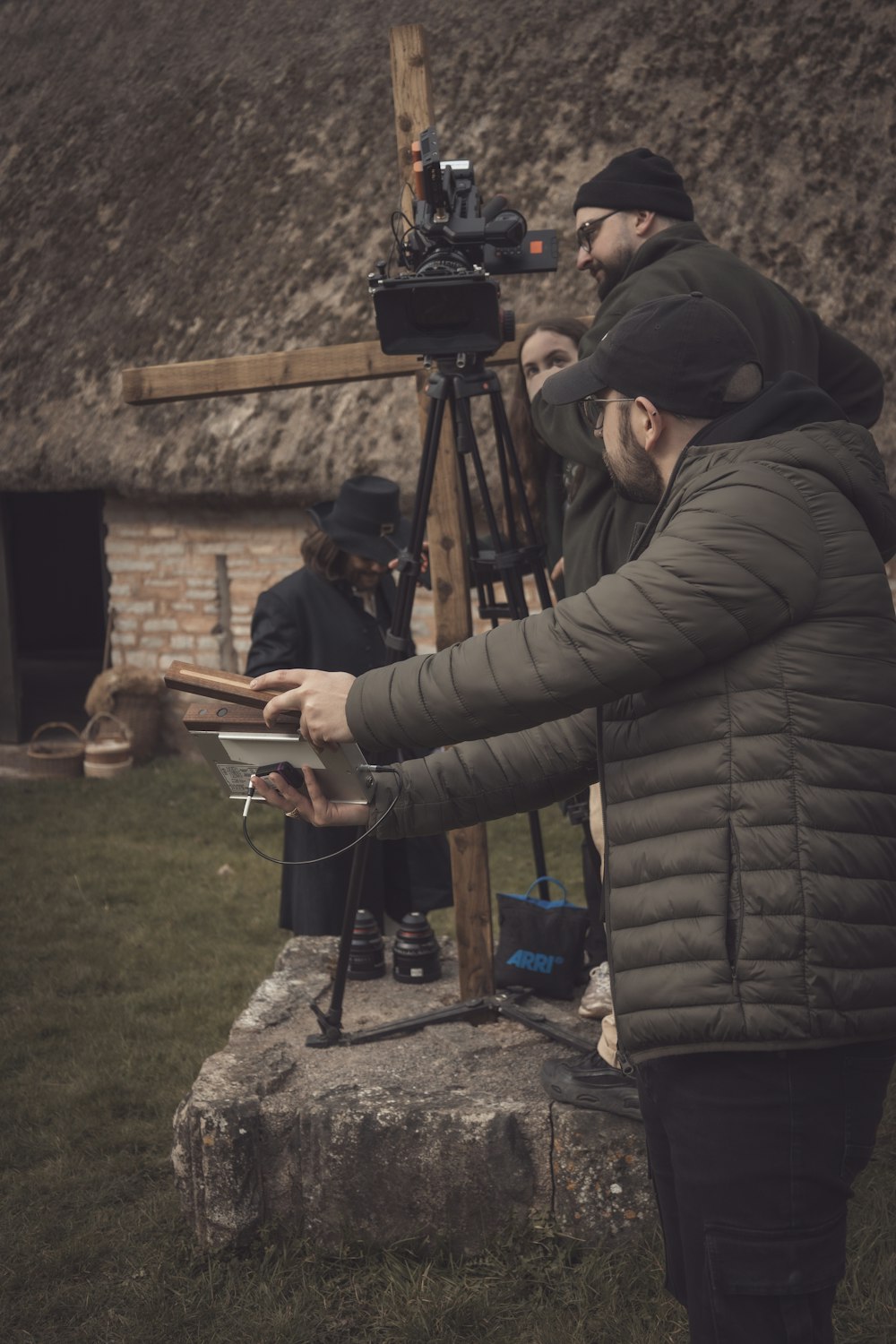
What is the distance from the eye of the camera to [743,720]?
163cm

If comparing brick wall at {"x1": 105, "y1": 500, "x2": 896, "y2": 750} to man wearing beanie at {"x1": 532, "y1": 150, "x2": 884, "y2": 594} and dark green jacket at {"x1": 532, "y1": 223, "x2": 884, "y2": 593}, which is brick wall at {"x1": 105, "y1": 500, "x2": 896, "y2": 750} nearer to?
man wearing beanie at {"x1": 532, "y1": 150, "x2": 884, "y2": 594}

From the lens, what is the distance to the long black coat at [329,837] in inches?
164

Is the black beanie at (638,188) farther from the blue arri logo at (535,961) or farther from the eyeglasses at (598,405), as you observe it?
the blue arri logo at (535,961)

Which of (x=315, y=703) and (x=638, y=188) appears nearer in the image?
(x=315, y=703)

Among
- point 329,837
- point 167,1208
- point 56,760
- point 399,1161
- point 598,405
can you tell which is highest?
point 598,405

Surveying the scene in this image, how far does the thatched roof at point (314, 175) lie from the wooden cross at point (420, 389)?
10.8 feet

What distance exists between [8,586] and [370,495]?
5685 mm

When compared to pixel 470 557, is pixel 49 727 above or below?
below

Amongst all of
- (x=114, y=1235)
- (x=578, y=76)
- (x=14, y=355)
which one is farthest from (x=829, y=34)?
(x=114, y=1235)

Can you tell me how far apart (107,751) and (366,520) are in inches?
172

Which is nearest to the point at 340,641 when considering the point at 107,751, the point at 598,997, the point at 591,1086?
the point at 598,997

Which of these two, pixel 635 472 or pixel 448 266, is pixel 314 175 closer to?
pixel 448 266

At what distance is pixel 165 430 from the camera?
787 centimetres

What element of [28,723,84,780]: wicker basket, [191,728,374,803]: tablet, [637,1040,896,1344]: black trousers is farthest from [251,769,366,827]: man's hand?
[28,723,84,780]: wicker basket
